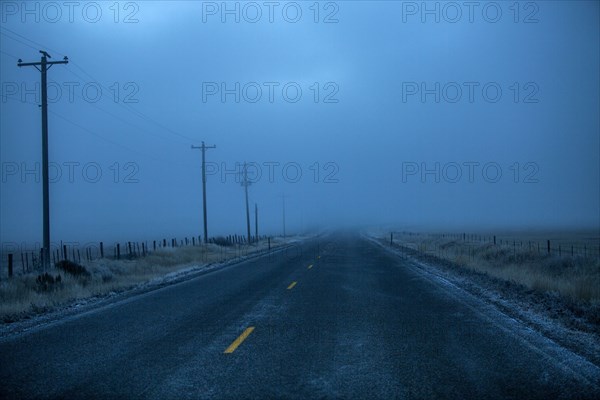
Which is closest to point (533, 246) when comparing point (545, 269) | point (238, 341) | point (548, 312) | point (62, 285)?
point (545, 269)

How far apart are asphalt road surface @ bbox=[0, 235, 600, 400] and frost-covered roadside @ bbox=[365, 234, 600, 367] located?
1.15 feet

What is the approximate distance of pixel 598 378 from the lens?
6.66 meters

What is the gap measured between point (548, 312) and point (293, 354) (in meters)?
6.65

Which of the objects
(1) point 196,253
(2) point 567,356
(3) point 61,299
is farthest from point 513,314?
(1) point 196,253

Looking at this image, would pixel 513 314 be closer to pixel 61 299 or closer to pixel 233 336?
pixel 233 336

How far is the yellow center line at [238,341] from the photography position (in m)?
8.51

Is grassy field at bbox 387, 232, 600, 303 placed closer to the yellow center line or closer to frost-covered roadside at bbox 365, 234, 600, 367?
frost-covered roadside at bbox 365, 234, 600, 367

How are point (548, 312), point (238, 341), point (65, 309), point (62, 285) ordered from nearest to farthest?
point (238, 341)
point (548, 312)
point (65, 309)
point (62, 285)

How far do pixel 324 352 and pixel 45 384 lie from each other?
399 centimetres

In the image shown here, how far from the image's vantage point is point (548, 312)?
1173 cm

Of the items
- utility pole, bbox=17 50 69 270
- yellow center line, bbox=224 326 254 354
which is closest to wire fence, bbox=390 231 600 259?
yellow center line, bbox=224 326 254 354

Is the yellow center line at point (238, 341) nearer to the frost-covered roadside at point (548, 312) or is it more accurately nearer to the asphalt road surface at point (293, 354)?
the asphalt road surface at point (293, 354)

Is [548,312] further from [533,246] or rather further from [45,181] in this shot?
[533,246]

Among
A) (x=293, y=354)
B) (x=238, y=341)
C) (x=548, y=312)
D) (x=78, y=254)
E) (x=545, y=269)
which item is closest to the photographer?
(x=293, y=354)
